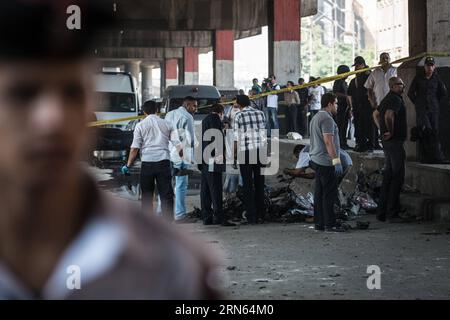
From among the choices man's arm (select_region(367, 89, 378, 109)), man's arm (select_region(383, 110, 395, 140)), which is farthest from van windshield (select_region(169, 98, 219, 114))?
man's arm (select_region(383, 110, 395, 140))

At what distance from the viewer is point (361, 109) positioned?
16.5 m

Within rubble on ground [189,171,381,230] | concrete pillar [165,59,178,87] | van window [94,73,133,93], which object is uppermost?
concrete pillar [165,59,178,87]

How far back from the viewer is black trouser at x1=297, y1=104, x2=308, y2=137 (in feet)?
89.9

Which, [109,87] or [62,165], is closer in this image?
[62,165]

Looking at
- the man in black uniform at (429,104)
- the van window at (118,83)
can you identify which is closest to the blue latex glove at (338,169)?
the man in black uniform at (429,104)

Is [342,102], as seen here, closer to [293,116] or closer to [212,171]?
[212,171]

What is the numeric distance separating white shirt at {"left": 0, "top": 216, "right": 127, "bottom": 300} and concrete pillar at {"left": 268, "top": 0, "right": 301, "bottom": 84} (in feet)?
99.2

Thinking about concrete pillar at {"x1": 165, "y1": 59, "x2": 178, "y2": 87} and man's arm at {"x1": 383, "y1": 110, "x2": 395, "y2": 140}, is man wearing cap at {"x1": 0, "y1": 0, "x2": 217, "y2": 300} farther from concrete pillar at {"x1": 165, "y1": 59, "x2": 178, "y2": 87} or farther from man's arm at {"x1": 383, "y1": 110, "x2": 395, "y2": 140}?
concrete pillar at {"x1": 165, "y1": 59, "x2": 178, "y2": 87}

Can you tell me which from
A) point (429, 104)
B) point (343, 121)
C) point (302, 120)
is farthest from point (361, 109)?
point (302, 120)

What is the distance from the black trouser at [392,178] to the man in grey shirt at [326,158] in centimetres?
98

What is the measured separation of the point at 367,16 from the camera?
132 meters

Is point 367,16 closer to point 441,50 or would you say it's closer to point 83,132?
point 441,50

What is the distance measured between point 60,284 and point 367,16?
5282 inches
